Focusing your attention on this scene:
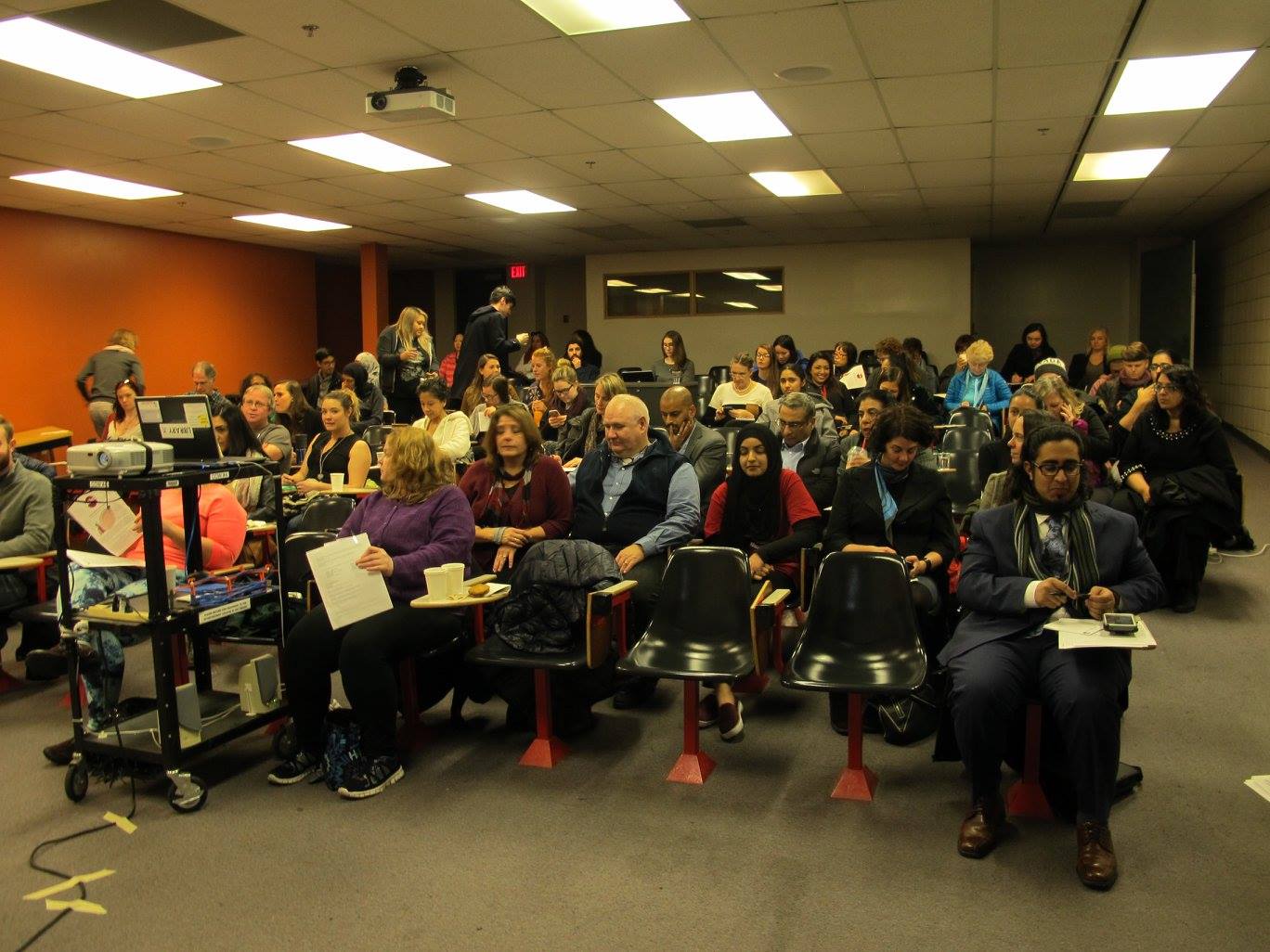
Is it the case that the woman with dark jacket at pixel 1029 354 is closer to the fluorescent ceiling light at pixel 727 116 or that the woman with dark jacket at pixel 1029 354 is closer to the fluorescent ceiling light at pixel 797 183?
the fluorescent ceiling light at pixel 797 183

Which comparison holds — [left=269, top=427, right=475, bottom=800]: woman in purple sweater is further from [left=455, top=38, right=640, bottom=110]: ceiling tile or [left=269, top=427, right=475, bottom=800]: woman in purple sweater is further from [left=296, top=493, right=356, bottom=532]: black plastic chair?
[left=455, top=38, right=640, bottom=110]: ceiling tile

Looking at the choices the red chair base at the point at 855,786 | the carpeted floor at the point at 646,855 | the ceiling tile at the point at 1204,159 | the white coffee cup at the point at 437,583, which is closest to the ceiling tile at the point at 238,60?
the white coffee cup at the point at 437,583

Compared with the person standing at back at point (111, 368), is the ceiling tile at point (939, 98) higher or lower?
higher

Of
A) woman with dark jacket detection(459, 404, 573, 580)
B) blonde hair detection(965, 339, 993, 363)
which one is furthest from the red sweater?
blonde hair detection(965, 339, 993, 363)

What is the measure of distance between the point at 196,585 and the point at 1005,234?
457 inches

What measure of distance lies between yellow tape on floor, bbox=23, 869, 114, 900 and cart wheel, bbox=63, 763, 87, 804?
54cm

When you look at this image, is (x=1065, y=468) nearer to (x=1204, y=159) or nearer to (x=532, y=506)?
(x=532, y=506)

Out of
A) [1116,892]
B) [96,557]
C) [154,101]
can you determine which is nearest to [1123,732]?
[1116,892]

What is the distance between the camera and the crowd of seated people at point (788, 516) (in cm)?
291

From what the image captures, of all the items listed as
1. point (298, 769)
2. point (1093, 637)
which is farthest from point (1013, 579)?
point (298, 769)

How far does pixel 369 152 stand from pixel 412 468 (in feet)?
15.4

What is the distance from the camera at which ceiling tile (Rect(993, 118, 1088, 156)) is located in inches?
265

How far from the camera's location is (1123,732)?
3.57 m

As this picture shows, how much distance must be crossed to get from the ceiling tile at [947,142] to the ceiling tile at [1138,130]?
2.31 ft
